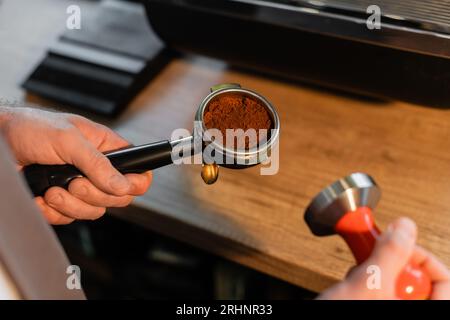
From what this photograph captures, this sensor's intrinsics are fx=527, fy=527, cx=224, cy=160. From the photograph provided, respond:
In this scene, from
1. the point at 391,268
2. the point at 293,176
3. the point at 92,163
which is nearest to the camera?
the point at 391,268

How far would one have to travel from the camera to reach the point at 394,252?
1.40ft

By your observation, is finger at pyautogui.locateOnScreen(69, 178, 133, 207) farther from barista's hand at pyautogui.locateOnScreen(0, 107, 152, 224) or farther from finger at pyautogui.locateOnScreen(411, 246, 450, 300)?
finger at pyautogui.locateOnScreen(411, 246, 450, 300)

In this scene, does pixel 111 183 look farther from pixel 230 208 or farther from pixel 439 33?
pixel 439 33

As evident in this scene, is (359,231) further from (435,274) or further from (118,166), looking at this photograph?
(118,166)

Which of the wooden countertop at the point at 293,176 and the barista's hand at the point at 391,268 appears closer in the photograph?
the barista's hand at the point at 391,268

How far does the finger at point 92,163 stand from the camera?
1.82 feet

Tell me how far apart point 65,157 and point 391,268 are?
0.35 m

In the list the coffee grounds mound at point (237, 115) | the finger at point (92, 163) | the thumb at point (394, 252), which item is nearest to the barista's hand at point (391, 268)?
the thumb at point (394, 252)

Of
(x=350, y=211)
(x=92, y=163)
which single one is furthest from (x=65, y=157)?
(x=350, y=211)

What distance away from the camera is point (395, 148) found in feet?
2.47

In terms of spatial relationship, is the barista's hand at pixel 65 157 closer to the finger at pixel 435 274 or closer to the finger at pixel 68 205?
the finger at pixel 68 205

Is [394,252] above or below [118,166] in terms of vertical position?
below

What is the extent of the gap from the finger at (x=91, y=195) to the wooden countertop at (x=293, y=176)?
0.08m

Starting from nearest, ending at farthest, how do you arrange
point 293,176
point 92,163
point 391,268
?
point 391,268
point 92,163
point 293,176
